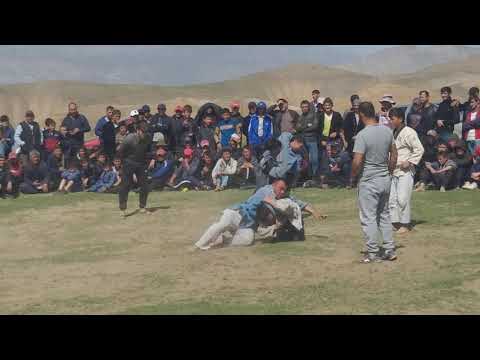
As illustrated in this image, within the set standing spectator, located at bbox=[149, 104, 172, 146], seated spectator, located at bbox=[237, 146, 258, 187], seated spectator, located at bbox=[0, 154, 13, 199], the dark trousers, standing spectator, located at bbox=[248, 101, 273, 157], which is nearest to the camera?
the dark trousers

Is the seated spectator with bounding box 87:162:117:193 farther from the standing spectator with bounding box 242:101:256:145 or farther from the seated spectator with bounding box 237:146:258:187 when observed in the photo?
the standing spectator with bounding box 242:101:256:145

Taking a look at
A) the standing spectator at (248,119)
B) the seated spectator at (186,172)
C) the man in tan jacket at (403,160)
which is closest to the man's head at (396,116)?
the man in tan jacket at (403,160)

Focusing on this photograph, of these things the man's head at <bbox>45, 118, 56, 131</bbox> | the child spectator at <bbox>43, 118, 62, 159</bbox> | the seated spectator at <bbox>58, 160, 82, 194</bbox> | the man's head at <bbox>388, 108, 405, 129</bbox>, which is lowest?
the seated spectator at <bbox>58, 160, 82, 194</bbox>

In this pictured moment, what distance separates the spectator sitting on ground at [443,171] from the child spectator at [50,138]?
8.89 m

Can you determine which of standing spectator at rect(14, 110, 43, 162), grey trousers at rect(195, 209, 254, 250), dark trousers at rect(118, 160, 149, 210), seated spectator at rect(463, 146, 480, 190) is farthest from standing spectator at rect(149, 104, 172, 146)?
grey trousers at rect(195, 209, 254, 250)

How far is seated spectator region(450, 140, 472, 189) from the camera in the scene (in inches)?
680

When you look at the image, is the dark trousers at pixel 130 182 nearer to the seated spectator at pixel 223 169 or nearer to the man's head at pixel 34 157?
the seated spectator at pixel 223 169

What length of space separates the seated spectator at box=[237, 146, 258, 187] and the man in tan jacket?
5.59 meters

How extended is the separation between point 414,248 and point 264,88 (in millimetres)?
71079

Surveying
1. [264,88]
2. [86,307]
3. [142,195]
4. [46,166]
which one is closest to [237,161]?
[142,195]

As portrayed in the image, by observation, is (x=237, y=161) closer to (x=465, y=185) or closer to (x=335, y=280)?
(x=465, y=185)

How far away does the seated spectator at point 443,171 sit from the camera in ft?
56.5

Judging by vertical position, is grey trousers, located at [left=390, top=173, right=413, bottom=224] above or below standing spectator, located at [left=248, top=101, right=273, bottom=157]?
below

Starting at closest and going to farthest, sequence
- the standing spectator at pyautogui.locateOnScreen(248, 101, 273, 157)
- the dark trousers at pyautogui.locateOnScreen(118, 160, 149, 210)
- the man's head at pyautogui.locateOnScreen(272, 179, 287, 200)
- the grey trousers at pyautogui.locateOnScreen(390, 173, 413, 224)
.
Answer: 1. the man's head at pyautogui.locateOnScreen(272, 179, 287, 200)
2. the grey trousers at pyautogui.locateOnScreen(390, 173, 413, 224)
3. the dark trousers at pyautogui.locateOnScreen(118, 160, 149, 210)
4. the standing spectator at pyautogui.locateOnScreen(248, 101, 273, 157)
